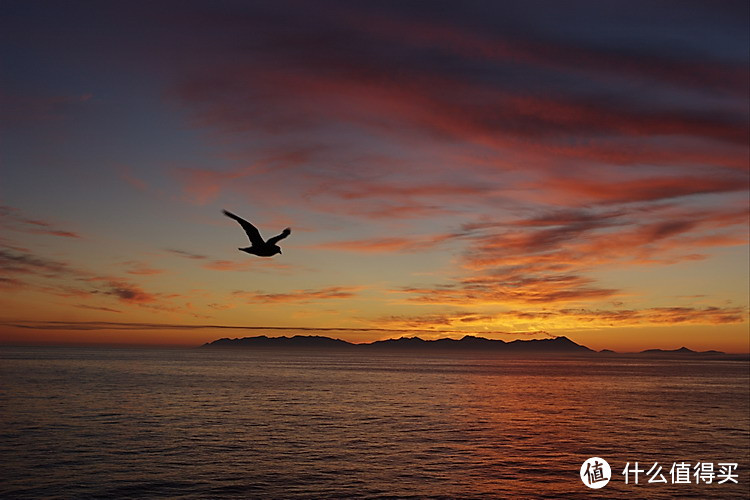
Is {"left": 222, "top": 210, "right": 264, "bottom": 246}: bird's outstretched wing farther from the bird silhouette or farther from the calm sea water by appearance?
the calm sea water

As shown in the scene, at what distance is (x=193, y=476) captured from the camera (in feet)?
154

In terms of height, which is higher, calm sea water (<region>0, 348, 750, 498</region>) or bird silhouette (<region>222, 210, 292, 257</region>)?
bird silhouette (<region>222, 210, 292, 257</region>)

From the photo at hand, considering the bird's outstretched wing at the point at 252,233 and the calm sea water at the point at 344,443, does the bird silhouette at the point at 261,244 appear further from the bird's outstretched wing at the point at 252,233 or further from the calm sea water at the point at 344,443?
the calm sea water at the point at 344,443

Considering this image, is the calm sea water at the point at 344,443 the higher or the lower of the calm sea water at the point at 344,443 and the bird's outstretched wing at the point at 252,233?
the lower

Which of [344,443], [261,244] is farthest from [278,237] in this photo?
[344,443]

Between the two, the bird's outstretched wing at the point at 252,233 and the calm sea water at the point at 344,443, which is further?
the calm sea water at the point at 344,443

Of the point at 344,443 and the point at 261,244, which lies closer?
the point at 261,244

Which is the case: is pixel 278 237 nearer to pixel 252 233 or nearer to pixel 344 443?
pixel 252 233

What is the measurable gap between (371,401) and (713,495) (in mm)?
56122

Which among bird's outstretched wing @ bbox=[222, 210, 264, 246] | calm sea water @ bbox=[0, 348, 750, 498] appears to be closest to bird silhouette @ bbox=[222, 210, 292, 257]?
bird's outstretched wing @ bbox=[222, 210, 264, 246]

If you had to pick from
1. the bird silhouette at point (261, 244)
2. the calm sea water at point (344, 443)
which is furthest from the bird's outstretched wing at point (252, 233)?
the calm sea water at point (344, 443)

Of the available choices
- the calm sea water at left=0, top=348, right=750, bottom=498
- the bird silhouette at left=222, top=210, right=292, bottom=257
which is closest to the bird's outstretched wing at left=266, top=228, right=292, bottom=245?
the bird silhouette at left=222, top=210, right=292, bottom=257

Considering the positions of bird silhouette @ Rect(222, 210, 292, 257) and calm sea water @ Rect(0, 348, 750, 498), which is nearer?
bird silhouette @ Rect(222, 210, 292, 257)

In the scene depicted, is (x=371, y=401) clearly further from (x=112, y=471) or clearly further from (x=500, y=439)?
(x=112, y=471)
